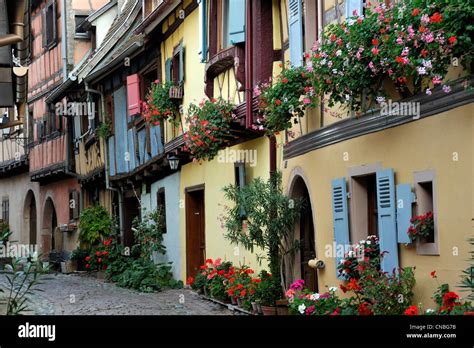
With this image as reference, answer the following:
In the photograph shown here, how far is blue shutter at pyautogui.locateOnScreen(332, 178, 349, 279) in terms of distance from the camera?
30.9 feet

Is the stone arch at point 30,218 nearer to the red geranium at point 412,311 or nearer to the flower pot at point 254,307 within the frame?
the flower pot at point 254,307

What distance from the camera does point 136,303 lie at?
14273 mm

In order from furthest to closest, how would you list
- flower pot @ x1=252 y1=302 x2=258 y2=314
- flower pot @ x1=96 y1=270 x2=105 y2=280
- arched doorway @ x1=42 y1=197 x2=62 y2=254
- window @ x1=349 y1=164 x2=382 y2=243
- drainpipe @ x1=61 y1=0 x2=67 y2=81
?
arched doorway @ x1=42 y1=197 x2=62 y2=254, drainpipe @ x1=61 y1=0 x2=67 y2=81, flower pot @ x1=96 y1=270 x2=105 y2=280, flower pot @ x1=252 y1=302 x2=258 y2=314, window @ x1=349 y1=164 x2=382 y2=243

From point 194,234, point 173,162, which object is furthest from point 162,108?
point 194,234

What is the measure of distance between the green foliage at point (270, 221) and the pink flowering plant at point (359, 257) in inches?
90.1

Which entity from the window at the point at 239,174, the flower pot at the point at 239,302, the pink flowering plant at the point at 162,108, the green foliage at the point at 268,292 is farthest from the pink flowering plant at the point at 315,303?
the pink flowering plant at the point at 162,108

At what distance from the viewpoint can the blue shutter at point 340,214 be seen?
9.41 m

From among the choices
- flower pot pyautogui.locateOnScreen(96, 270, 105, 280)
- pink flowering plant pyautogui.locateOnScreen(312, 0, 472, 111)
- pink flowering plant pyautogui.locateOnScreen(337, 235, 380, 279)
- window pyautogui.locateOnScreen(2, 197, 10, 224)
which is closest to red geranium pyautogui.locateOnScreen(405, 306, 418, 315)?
pink flowering plant pyautogui.locateOnScreen(337, 235, 380, 279)

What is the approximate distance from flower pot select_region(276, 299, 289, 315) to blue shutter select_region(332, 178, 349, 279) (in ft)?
4.90

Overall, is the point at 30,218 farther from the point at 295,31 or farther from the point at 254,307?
the point at 295,31

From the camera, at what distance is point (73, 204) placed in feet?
89.9

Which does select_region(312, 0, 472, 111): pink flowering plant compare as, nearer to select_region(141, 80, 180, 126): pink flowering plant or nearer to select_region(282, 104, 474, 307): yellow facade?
select_region(282, 104, 474, 307): yellow facade
